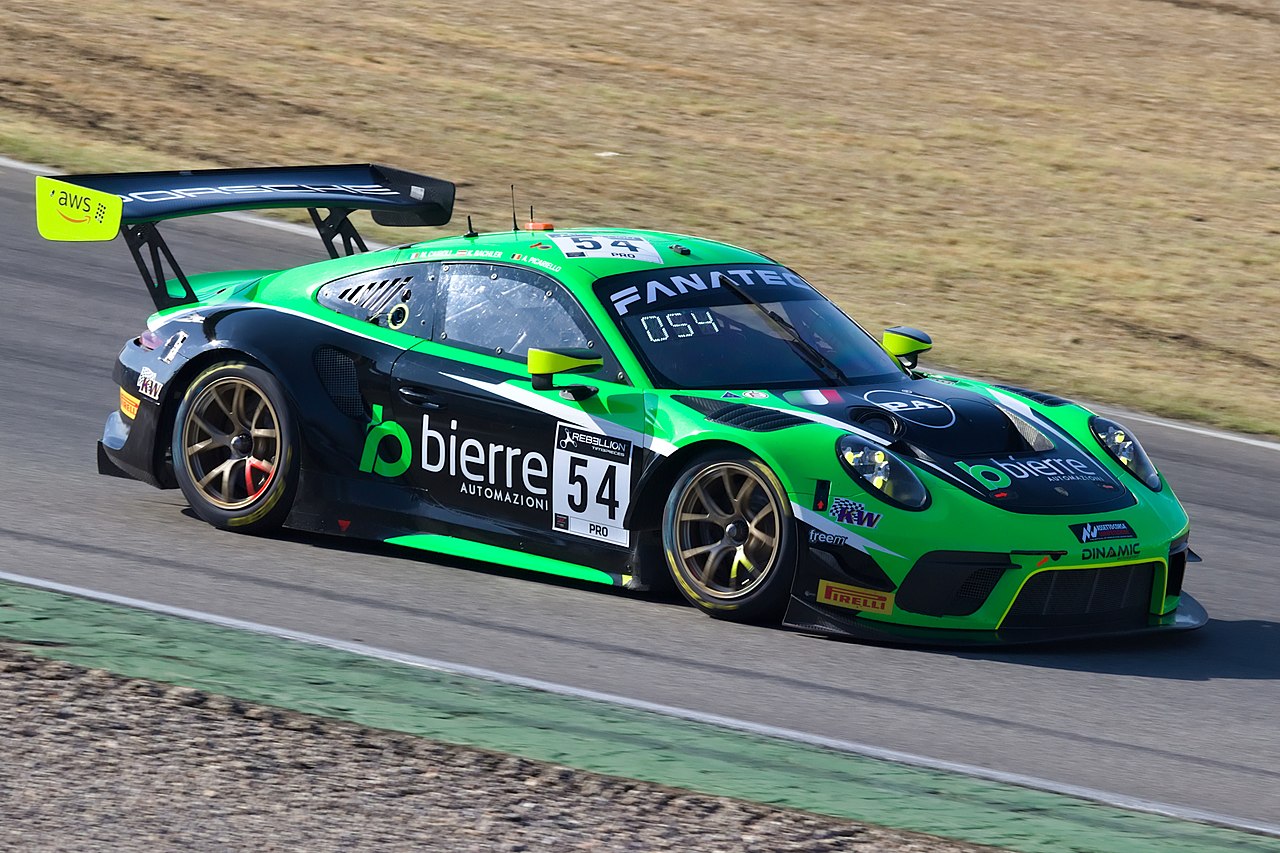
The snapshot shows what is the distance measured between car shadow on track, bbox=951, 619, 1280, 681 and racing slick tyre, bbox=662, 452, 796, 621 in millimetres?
734

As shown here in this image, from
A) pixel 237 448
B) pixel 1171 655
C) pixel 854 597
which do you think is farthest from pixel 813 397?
pixel 237 448

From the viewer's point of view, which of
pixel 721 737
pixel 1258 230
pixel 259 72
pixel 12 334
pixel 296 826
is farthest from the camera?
pixel 259 72

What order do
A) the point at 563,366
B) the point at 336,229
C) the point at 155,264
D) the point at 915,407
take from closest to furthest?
the point at 563,366 < the point at 915,407 < the point at 155,264 < the point at 336,229

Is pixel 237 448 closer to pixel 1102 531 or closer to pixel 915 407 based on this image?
pixel 915 407

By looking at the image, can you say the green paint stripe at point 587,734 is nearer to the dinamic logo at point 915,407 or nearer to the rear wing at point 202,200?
the dinamic logo at point 915,407

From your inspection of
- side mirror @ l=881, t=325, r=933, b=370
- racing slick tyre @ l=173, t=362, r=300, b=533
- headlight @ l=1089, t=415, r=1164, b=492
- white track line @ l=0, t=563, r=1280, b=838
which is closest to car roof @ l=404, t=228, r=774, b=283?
side mirror @ l=881, t=325, r=933, b=370

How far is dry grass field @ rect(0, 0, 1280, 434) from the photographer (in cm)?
1446

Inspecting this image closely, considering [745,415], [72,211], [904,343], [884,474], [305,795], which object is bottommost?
[305,795]

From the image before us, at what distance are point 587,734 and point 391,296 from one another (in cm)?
298

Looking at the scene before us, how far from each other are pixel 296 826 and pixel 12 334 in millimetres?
7304

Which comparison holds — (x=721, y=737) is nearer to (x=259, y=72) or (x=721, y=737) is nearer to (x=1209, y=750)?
(x=1209, y=750)

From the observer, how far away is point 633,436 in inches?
289

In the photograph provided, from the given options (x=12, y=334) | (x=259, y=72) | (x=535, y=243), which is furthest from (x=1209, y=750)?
(x=259, y=72)

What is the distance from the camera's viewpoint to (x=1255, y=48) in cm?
2252
